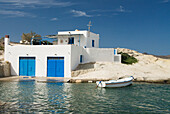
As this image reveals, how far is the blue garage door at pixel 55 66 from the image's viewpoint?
33781 millimetres

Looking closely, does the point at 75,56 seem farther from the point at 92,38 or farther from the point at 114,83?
the point at 114,83

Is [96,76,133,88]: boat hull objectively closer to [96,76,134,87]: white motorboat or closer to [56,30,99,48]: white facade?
[96,76,134,87]: white motorboat

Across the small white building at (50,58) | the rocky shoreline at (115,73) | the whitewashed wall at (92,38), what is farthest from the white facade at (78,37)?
the rocky shoreline at (115,73)

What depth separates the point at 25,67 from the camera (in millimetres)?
35406

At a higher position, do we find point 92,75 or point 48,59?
point 48,59

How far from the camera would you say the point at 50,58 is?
34.4 meters

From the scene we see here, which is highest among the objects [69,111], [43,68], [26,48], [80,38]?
[80,38]

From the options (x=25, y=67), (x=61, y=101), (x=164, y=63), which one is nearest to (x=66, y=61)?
(x=25, y=67)

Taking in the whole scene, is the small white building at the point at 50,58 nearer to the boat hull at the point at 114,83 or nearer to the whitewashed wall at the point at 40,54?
the whitewashed wall at the point at 40,54

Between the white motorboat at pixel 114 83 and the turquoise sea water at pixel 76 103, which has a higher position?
the white motorboat at pixel 114 83

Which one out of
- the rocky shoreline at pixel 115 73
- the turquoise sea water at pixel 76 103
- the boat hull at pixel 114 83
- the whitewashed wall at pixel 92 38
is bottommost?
the turquoise sea water at pixel 76 103

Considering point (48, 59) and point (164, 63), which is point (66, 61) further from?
point (164, 63)

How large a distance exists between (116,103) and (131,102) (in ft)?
4.92

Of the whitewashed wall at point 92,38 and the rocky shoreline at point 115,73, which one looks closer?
the rocky shoreline at point 115,73
